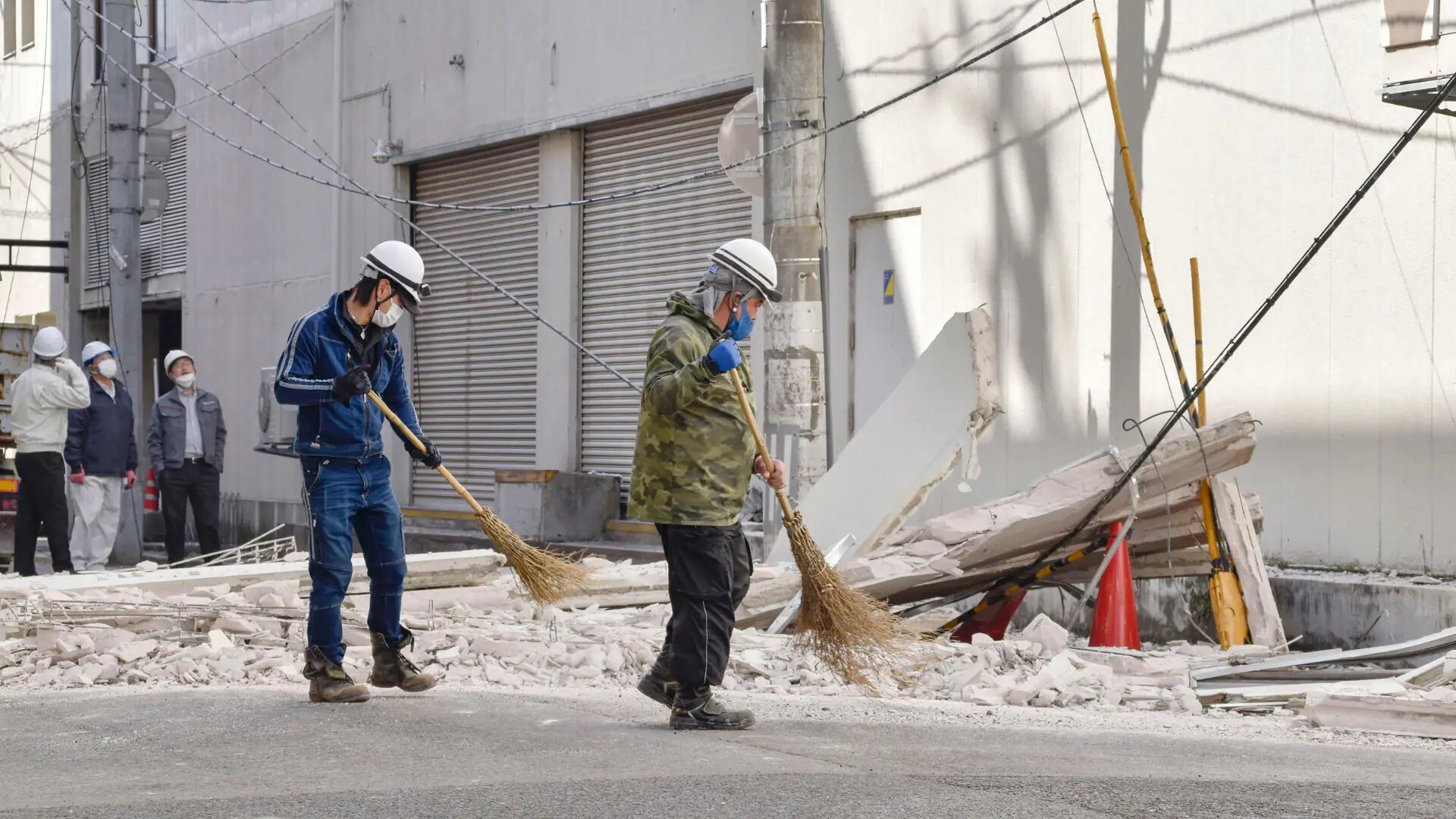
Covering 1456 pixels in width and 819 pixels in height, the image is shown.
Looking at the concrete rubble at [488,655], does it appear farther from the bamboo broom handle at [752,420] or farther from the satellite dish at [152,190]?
the satellite dish at [152,190]

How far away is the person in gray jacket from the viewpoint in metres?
14.7

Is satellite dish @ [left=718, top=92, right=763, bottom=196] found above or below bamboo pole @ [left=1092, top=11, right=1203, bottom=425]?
above

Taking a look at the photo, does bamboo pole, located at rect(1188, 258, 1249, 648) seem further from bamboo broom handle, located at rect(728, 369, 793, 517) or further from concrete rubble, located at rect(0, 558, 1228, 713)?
bamboo broom handle, located at rect(728, 369, 793, 517)

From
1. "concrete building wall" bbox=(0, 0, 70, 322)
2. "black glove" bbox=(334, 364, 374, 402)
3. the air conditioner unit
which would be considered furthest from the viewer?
"concrete building wall" bbox=(0, 0, 70, 322)

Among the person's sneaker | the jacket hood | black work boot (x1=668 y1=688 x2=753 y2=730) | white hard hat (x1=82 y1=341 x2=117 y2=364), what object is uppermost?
white hard hat (x1=82 y1=341 x2=117 y2=364)

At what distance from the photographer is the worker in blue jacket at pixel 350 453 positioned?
7.30 m

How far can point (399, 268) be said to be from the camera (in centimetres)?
736

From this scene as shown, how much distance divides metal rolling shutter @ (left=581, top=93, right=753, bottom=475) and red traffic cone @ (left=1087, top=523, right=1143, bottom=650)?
Result: 602cm

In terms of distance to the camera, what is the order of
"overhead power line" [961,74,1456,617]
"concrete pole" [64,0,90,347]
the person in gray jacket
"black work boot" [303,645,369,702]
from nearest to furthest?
"black work boot" [303,645,369,702] → "overhead power line" [961,74,1456,617] → the person in gray jacket → "concrete pole" [64,0,90,347]

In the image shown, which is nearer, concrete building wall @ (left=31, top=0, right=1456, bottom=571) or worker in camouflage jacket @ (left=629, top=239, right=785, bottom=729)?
worker in camouflage jacket @ (left=629, top=239, right=785, bottom=729)

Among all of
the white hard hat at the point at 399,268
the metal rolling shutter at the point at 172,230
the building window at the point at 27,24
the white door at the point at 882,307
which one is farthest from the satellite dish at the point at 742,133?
the building window at the point at 27,24

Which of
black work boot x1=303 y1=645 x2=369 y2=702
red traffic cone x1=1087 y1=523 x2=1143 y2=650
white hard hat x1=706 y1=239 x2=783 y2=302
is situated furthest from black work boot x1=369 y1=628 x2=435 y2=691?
red traffic cone x1=1087 y1=523 x2=1143 y2=650

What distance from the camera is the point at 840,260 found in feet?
46.5

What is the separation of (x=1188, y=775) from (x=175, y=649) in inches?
203
